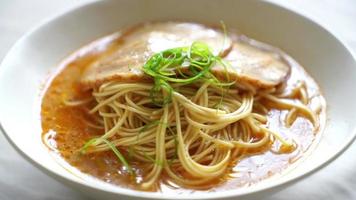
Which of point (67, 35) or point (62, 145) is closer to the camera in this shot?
point (62, 145)

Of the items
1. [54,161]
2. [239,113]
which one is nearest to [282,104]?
[239,113]

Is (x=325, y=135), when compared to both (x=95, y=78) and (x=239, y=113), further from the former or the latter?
(x=95, y=78)

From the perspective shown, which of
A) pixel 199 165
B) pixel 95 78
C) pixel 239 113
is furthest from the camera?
pixel 95 78

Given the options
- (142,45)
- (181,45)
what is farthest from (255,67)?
(142,45)

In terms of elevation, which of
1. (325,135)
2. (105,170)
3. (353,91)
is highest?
(353,91)

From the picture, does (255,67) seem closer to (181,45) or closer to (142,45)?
(181,45)

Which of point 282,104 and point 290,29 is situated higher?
point 290,29
